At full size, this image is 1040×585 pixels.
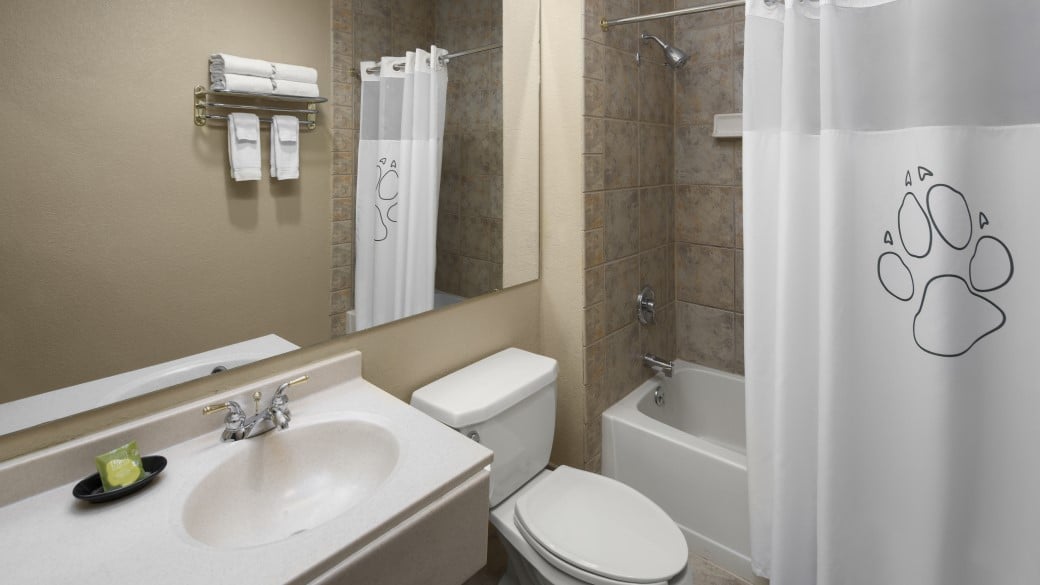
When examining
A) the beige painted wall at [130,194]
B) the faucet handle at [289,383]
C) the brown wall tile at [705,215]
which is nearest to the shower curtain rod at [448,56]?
the beige painted wall at [130,194]

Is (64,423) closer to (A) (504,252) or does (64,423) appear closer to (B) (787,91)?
(A) (504,252)

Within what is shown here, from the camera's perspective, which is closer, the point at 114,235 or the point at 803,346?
the point at 114,235

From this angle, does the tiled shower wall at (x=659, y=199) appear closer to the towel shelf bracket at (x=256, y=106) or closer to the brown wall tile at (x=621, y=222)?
the brown wall tile at (x=621, y=222)

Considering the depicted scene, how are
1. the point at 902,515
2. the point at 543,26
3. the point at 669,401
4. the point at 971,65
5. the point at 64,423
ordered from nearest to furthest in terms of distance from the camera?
the point at 64,423 < the point at 971,65 < the point at 902,515 < the point at 543,26 < the point at 669,401

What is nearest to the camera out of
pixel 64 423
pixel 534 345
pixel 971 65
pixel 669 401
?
pixel 64 423

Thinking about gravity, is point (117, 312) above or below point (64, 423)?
above

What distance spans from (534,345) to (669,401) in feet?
2.69

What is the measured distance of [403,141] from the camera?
4.99 ft

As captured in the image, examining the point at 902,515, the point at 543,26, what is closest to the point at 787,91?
the point at 543,26

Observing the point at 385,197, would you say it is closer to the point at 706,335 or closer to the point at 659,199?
the point at 659,199

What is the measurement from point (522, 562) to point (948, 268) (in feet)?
4.55

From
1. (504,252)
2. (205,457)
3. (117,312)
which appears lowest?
(205,457)

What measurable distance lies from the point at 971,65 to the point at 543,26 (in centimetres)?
124

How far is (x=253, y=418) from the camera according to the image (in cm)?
116
